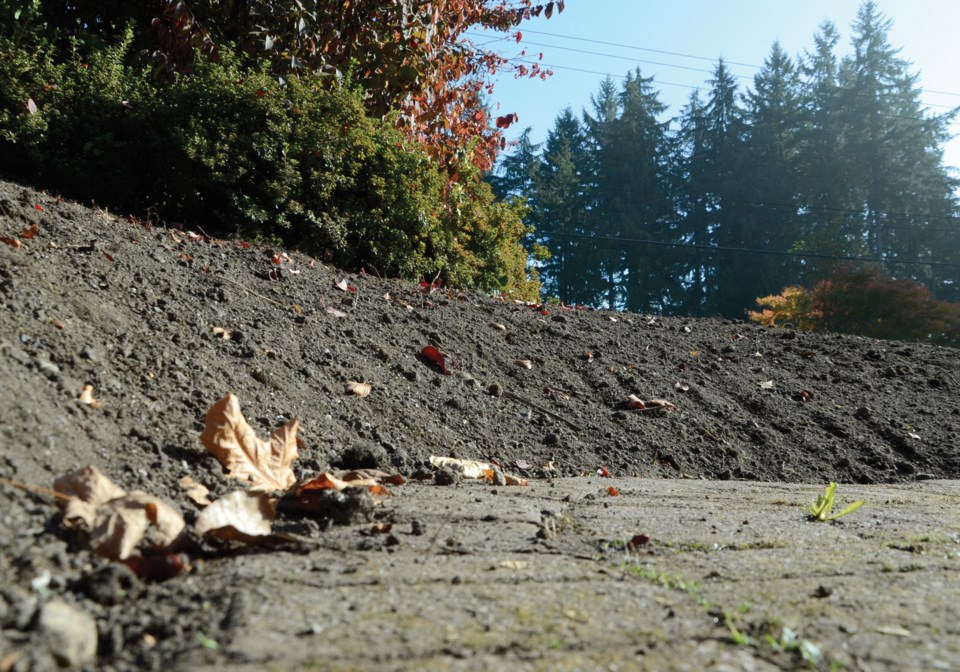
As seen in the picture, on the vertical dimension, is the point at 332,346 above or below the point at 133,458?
above

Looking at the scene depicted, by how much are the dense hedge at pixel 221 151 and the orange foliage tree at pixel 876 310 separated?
11.5 m

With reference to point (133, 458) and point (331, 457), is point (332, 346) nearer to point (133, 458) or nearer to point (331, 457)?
point (331, 457)

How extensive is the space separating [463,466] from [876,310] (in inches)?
573

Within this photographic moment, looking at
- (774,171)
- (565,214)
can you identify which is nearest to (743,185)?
(774,171)

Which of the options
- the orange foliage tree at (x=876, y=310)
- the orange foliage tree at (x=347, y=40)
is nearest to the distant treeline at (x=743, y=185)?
the orange foliage tree at (x=876, y=310)

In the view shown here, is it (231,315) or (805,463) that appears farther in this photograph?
(805,463)

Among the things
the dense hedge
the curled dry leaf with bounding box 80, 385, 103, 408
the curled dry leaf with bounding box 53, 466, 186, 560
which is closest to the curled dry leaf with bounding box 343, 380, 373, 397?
the curled dry leaf with bounding box 80, 385, 103, 408

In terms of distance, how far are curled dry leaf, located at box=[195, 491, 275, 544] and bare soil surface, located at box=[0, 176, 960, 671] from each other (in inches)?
1.7

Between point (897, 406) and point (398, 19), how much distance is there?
16.5 feet

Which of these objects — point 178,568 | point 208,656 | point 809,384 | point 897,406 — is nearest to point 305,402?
point 178,568

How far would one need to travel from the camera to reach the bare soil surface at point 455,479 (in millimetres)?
1239

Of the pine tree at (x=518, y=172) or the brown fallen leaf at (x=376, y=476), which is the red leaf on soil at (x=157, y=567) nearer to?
the brown fallen leaf at (x=376, y=476)

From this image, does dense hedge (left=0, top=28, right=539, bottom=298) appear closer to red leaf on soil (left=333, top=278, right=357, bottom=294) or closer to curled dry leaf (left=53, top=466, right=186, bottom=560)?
red leaf on soil (left=333, top=278, right=357, bottom=294)

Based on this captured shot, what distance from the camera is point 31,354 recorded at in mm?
2459
